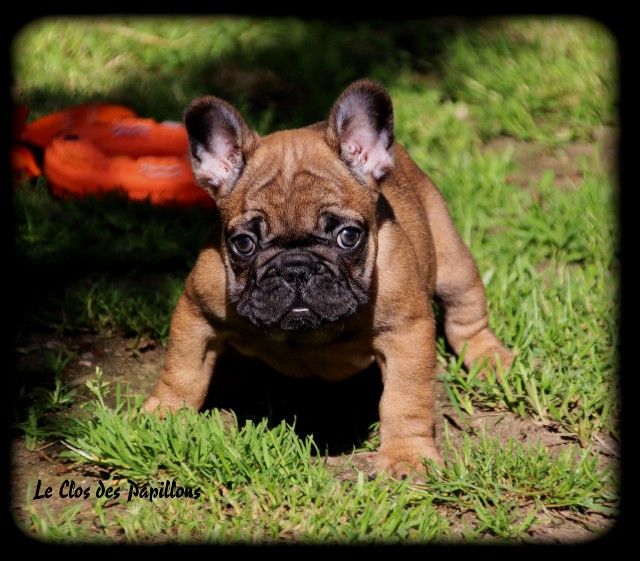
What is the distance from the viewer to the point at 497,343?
552 cm

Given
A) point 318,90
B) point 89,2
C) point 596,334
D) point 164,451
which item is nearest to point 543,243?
point 596,334

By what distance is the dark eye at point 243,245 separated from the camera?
175 inches

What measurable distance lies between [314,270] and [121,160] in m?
2.90

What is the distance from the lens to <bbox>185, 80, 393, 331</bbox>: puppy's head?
166 inches

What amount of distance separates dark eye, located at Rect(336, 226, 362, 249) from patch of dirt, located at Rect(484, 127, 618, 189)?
3.07m

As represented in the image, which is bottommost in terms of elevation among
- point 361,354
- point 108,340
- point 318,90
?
point 108,340

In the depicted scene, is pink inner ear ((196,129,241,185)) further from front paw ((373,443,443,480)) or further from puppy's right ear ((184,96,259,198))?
front paw ((373,443,443,480))

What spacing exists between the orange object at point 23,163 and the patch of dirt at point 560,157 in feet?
10.8

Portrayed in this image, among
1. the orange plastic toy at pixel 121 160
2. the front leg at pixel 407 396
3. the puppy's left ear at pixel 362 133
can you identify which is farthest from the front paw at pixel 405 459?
the orange plastic toy at pixel 121 160

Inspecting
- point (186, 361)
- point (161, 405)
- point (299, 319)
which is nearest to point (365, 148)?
point (299, 319)

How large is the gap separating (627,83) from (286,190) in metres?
4.09

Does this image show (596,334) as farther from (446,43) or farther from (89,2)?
(89,2)

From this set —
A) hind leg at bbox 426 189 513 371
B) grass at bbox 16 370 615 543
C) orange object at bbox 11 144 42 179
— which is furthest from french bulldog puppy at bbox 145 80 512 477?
orange object at bbox 11 144 42 179

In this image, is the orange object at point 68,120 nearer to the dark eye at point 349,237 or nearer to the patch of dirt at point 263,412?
the patch of dirt at point 263,412
